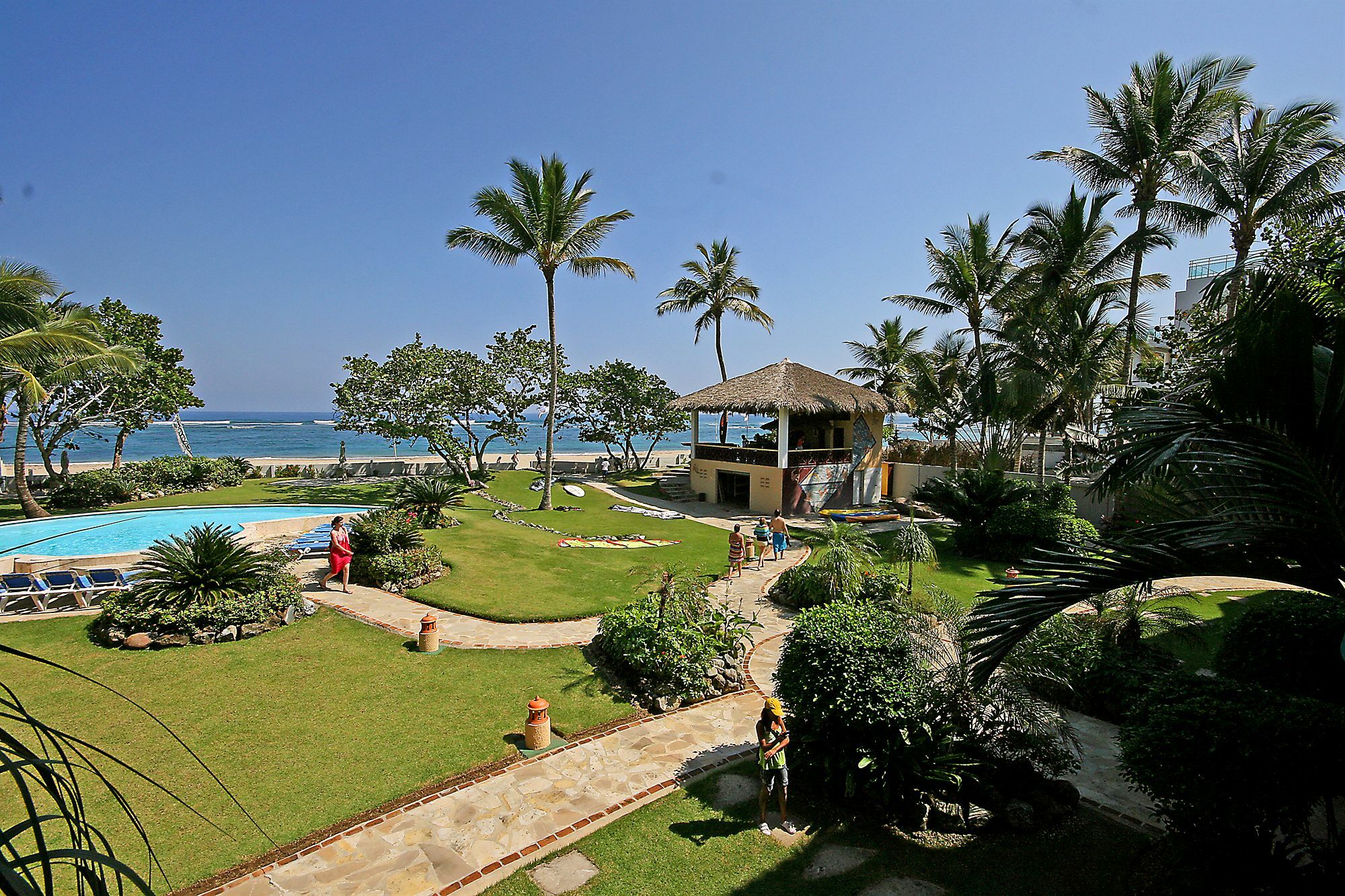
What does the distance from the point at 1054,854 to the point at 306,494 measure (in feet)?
87.0

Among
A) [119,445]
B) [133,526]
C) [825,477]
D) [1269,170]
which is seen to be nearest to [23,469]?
[133,526]

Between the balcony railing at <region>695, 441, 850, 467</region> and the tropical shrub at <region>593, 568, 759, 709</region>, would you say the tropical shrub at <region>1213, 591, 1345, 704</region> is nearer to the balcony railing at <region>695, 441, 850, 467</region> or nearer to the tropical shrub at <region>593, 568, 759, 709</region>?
the tropical shrub at <region>593, 568, 759, 709</region>

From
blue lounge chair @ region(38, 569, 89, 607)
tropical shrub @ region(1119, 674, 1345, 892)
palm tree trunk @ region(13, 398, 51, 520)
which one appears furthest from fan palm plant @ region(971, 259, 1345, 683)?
palm tree trunk @ region(13, 398, 51, 520)

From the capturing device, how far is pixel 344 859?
602 centimetres

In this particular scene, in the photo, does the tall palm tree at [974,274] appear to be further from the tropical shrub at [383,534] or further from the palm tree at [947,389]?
the tropical shrub at [383,534]

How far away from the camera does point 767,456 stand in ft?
89.0

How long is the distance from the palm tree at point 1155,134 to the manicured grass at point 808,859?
1648 cm

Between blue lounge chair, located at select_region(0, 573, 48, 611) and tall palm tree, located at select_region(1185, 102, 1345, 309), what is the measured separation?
24978mm

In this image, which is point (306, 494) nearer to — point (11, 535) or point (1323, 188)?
point (11, 535)

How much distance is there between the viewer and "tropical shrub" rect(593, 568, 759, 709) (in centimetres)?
955

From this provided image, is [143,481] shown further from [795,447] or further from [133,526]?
[795,447]

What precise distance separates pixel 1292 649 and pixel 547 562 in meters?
12.9

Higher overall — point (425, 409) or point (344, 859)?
point (425, 409)

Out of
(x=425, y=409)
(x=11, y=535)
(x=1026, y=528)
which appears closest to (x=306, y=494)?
(x=425, y=409)
